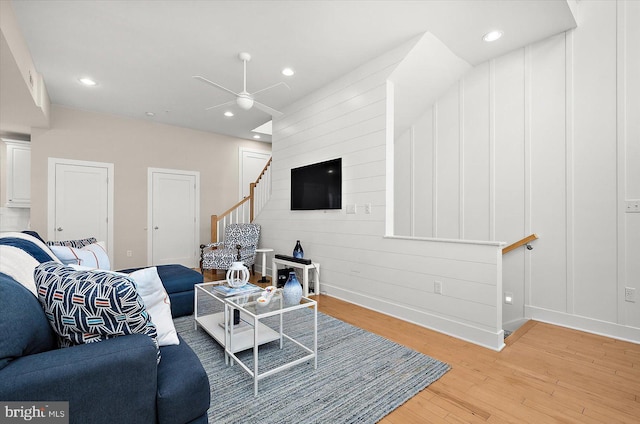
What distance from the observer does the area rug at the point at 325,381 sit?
1.65 m

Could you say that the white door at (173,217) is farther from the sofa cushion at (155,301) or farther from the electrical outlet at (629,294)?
the electrical outlet at (629,294)

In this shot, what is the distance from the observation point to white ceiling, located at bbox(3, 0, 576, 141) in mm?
2635

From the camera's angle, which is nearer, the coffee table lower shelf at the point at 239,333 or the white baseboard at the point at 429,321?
the coffee table lower shelf at the point at 239,333

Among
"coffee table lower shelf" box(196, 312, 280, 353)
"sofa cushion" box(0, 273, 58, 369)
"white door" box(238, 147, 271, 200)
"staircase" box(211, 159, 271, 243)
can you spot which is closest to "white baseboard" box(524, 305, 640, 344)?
"coffee table lower shelf" box(196, 312, 280, 353)

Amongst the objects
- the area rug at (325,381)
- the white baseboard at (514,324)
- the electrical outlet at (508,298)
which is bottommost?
the white baseboard at (514,324)

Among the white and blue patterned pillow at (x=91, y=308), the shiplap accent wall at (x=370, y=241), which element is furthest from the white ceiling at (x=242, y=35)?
the white and blue patterned pillow at (x=91, y=308)

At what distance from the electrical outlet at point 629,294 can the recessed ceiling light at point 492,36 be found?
2.71 m

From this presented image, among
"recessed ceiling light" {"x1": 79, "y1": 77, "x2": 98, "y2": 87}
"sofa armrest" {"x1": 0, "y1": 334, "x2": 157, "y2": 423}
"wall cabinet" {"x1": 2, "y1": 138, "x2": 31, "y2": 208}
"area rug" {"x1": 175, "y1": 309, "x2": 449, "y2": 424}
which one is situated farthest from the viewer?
"wall cabinet" {"x1": 2, "y1": 138, "x2": 31, "y2": 208}

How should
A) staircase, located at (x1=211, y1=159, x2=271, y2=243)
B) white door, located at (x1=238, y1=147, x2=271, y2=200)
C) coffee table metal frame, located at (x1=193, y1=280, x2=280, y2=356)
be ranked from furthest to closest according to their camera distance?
white door, located at (x1=238, y1=147, x2=271, y2=200)
staircase, located at (x1=211, y1=159, x2=271, y2=243)
coffee table metal frame, located at (x1=193, y1=280, x2=280, y2=356)

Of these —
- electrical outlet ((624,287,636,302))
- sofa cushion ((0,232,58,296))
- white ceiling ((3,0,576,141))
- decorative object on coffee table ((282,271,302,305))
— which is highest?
white ceiling ((3,0,576,141))

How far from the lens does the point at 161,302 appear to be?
157 cm

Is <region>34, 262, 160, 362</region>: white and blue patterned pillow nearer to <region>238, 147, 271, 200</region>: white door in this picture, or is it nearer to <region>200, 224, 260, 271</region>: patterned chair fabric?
<region>200, 224, 260, 271</region>: patterned chair fabric

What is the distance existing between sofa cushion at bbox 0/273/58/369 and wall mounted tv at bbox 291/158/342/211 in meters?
3.14

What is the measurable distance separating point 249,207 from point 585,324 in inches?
208
